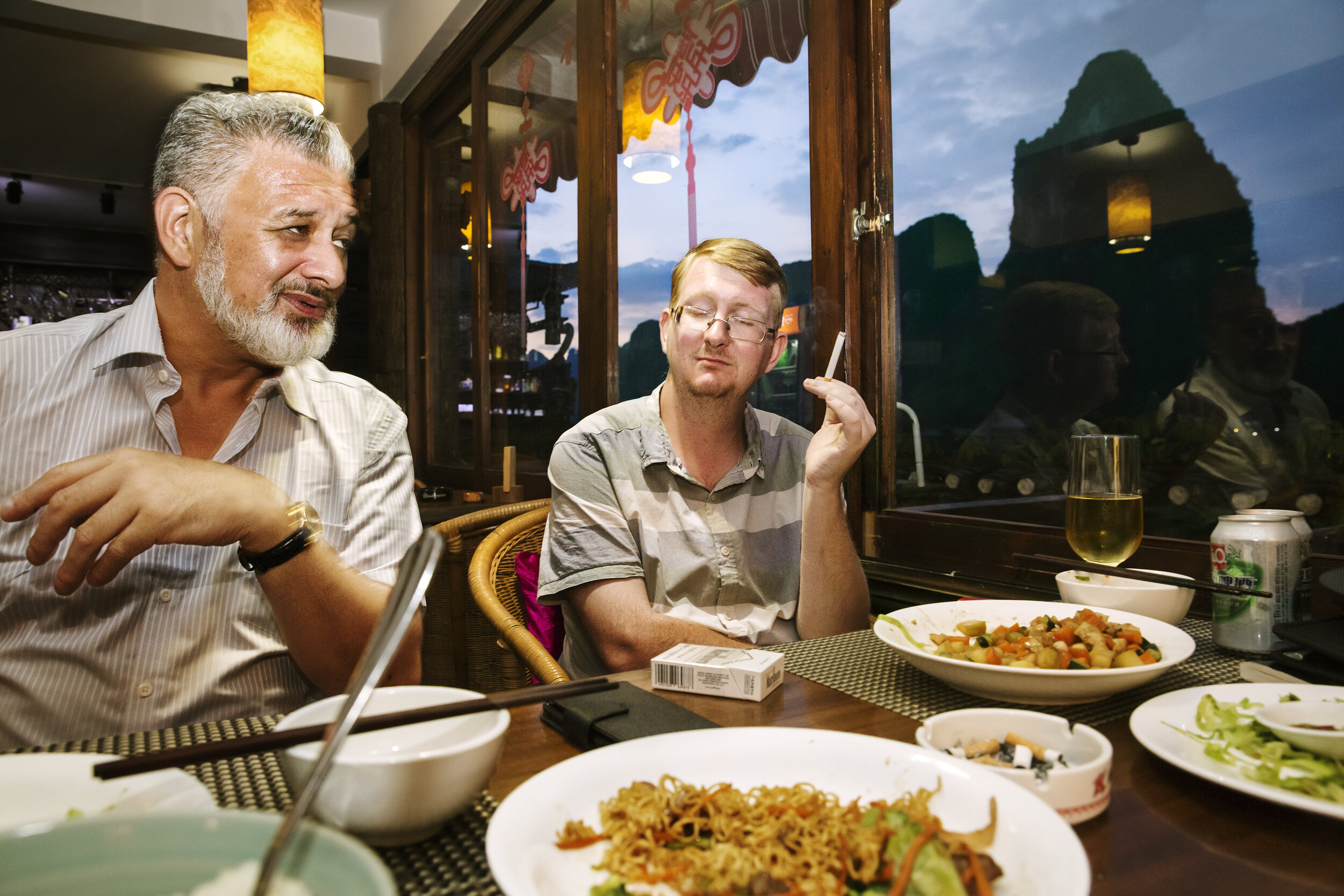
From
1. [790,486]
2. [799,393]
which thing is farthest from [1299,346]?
[799,393]

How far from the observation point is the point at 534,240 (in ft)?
11.7

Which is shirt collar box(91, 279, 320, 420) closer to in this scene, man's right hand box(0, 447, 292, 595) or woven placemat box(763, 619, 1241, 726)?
man's right hand box(0, 447, 292, 595)

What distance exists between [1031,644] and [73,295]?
1078cm

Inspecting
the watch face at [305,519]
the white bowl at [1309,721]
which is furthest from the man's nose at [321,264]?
the white bowl at [1309,721]

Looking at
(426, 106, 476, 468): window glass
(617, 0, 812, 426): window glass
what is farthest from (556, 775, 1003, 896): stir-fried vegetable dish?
(426, 106, 476, 468): window glass

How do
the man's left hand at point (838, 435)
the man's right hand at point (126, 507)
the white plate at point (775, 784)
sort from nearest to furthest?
the white plate at point (775, 784) < the man's right hand at point (126, 507) < the man's left hand at point (838, 435)

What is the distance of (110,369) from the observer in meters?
1.26

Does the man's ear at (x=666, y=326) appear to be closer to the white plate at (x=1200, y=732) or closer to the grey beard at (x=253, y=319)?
the grey beard at (x=253, y=319)

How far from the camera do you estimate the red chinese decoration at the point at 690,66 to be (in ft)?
8.09

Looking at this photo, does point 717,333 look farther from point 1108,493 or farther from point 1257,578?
point 1257,578

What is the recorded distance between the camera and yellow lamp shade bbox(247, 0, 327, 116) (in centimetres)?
280

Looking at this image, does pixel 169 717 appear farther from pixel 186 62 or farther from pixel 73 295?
pixel 73 295

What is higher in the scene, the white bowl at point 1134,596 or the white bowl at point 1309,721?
the white bowl at point 1134,596

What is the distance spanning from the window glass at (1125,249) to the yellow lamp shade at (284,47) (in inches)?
82.0
